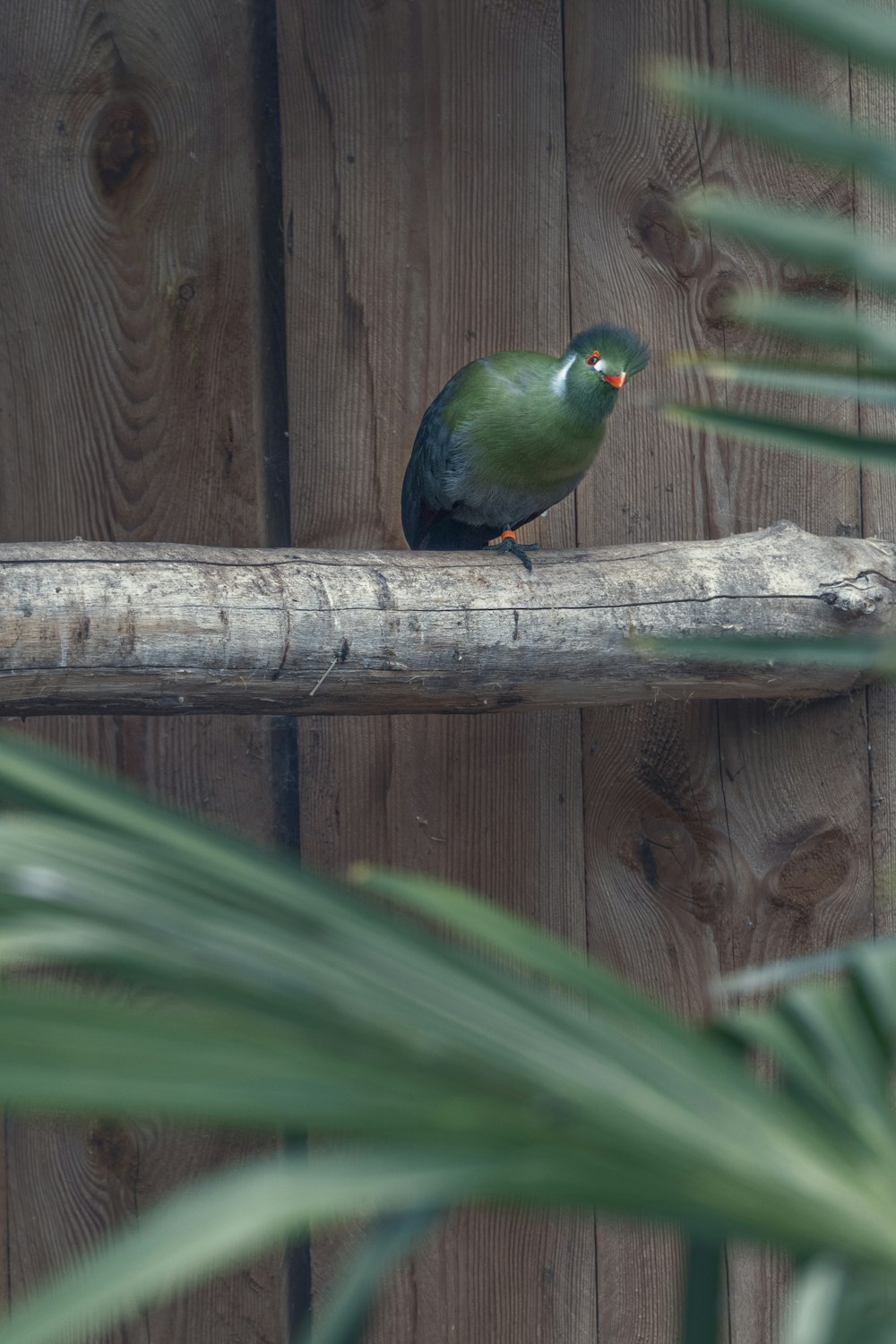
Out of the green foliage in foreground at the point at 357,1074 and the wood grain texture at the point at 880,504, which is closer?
the green foliage in foreground at the point at 357,1074

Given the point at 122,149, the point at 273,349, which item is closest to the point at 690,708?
the point at 273,349

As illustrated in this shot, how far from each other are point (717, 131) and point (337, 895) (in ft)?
5.54

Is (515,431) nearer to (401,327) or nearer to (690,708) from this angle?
(401,327)

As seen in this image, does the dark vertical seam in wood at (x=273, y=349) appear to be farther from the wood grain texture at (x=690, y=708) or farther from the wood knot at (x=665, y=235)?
the wood knot at (x=665, y=235)

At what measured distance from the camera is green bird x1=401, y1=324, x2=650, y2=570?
5.72 ft

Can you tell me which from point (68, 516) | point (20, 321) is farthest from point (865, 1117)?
point (20, 321)

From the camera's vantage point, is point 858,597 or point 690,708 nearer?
point 858,597

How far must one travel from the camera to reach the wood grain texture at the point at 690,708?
172 centimetres

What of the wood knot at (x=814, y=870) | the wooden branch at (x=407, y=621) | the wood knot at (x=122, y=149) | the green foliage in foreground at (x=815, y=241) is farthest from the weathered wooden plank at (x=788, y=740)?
the green foliage in foreground at (x=815, y=241)

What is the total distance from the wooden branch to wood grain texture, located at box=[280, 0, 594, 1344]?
0.30m

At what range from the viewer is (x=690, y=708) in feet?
5.80

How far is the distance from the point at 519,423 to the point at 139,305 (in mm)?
615

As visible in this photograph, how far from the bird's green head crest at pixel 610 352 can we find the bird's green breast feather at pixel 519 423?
61 millimetres

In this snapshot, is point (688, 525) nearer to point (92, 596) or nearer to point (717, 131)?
point (717, 131)
